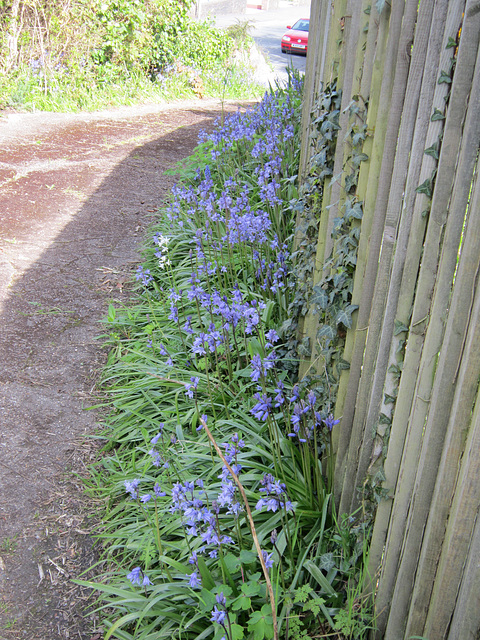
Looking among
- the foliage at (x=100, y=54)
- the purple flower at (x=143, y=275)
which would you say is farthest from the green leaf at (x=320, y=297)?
the foliage at (x=100, y=54)

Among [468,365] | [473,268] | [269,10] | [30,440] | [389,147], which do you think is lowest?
[30,440]

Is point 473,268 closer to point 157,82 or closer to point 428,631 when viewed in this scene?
point 428,631

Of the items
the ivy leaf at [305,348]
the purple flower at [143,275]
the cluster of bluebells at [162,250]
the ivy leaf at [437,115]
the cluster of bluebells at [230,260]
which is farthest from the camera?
the cluster of bluebells at [162,250]

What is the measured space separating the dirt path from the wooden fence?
3.76 feet

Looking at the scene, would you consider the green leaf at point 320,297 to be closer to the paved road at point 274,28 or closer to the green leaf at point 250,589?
the green leaf at point 250,589

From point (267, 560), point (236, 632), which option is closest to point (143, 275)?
point (267, 560)

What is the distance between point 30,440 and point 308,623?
165 centimetres

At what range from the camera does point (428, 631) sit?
1423 mm

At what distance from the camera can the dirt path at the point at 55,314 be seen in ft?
7.12

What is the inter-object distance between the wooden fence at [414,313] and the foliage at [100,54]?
812 centimetres

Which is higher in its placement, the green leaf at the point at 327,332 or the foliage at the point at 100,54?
the foliage at the point at 100,54

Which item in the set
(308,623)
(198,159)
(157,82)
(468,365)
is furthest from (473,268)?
(157,82)

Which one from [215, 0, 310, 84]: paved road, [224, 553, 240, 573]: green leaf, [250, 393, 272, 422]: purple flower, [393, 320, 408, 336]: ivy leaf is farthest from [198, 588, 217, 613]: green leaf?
[215, 0, 310, 84]: paved road

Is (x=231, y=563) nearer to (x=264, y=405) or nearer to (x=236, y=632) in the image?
(x=236, y=632)
